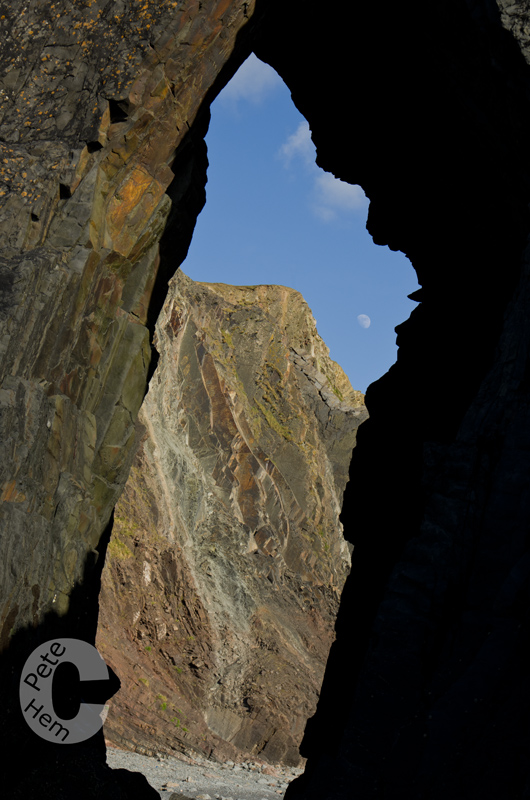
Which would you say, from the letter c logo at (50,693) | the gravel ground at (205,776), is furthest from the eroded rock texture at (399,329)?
the gravel ground at (205,776)

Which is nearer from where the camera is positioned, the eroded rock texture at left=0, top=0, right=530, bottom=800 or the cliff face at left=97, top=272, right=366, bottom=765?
the eroded rock texture at left=0, top=0, right=530, bottom=800

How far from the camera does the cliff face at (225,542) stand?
81.9 feet

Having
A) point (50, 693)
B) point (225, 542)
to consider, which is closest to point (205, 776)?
point (50, 693)

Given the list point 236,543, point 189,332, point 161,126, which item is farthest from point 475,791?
point 189,332

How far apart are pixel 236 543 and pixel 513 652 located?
26.5 m

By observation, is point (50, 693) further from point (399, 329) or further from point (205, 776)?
point (399, 329)

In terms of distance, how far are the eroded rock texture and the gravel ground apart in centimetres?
556

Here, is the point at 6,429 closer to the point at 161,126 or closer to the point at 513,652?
the point at 161,126

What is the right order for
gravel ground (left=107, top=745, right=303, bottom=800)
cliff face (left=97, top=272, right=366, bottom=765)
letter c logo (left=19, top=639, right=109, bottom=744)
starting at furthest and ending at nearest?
cliff face (left=97, top=272, right=366, bottom=765) < gravel ground (left=107, top=745, right=303, bottom=800) < letter c logo (left=19, top=639, right=109, bottom=744)

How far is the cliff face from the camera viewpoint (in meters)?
25.0

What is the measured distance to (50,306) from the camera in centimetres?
1141

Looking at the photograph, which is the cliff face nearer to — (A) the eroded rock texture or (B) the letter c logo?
(B) the letter c logo

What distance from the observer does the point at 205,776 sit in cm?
2055

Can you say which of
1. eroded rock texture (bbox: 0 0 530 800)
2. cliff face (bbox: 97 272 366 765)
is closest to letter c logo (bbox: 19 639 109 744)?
eroded rock texture (bbox: 0 0 530 800)
